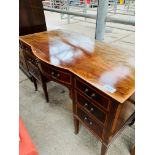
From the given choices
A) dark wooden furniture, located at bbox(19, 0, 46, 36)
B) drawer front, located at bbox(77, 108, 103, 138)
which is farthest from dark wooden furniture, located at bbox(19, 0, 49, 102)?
drawer front, located at bbox(77, 108, 103, 138)

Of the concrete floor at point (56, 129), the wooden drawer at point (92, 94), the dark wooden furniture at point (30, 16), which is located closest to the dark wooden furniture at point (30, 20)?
the dark wooden furniture at point (30, 16)

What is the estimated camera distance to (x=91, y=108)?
38.9 inches

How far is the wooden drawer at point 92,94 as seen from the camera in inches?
32.8

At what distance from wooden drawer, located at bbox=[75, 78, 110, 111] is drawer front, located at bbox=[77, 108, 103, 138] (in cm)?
23

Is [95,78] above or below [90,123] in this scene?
above

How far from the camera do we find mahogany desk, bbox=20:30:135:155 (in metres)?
0.82

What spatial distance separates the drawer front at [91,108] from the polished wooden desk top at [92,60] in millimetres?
199

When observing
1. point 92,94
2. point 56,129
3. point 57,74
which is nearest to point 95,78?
point 92,94

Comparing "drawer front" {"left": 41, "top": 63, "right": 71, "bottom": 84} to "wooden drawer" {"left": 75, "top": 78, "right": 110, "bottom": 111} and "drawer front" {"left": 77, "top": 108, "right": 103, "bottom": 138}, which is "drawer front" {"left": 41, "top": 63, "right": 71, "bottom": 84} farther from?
"drawer front" {"left": 77, "top": 108, "right": 103, "bottom": 138}

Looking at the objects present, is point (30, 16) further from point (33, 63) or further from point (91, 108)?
point (91, 108)

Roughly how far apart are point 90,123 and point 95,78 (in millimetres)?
404

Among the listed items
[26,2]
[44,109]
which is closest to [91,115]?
[44,109]
